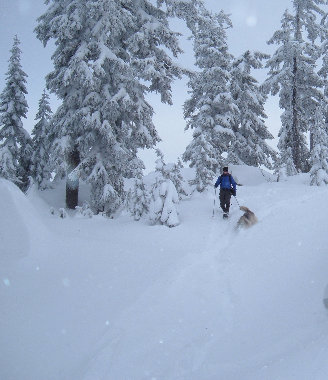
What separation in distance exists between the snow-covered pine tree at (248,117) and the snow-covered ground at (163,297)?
13.3 metres

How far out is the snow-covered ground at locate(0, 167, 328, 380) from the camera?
599 cm

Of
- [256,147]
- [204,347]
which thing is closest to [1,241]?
[204,347]

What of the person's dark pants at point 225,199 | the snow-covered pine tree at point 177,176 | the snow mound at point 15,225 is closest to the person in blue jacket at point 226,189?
the person's dark pants at point 225,199

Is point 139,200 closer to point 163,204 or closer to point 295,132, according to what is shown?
point 163,204

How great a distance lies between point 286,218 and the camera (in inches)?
476

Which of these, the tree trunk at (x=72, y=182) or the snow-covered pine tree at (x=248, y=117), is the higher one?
the snow-covered pine tree at (x=248, y=117)

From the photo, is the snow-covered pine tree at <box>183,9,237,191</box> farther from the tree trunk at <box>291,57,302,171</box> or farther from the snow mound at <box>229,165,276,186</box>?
the tree trunk at <box>291,57,302,171</box>

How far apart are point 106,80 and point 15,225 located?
7.80 meters

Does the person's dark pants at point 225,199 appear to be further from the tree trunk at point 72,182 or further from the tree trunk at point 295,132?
the tree trunk at point 295,132

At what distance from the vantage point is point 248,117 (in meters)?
25.3

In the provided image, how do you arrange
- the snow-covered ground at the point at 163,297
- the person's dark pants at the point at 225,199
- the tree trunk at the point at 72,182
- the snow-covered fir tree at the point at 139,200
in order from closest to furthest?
the snow-covered ground at the point at 163,297 < the snow-covered fir tree at the point at 139,200 < the person's dark pants at the point at 225,199 < the tree trunk at the point at 72,182

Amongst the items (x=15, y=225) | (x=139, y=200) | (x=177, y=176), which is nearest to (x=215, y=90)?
(x=177, y=176)

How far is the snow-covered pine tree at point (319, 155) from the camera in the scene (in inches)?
685

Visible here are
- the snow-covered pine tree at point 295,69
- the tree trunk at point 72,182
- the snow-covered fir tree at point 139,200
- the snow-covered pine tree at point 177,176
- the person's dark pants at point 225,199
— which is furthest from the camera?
the snow-covered pine tree at point 295,69
